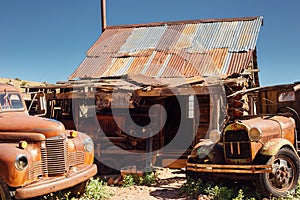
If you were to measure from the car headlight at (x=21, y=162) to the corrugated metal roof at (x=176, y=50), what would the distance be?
7502mm

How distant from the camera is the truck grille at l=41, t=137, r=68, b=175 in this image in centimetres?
596

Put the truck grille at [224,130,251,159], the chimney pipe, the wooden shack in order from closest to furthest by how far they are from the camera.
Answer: the truck grille at [224,130,251,159], the wooden shack, the chimney pipe

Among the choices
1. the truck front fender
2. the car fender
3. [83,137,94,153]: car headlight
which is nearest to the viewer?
the car fender

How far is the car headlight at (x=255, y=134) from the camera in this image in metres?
6.65

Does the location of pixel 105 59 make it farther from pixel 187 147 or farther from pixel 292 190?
pixel 292 190

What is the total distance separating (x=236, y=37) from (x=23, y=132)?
10.1 meters

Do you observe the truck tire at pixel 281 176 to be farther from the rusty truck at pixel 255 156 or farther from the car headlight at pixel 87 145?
the car headlight at pixel 87 145

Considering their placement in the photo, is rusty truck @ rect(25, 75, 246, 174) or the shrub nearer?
the shrub

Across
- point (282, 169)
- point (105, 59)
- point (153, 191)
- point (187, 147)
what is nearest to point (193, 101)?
point (187, 147)

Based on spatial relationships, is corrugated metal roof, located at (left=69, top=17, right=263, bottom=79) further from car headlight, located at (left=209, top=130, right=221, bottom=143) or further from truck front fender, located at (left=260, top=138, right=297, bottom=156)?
truck front fender, located at (left=260, top=138, right=297, bottom=156)

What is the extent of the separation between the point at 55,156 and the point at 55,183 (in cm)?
50

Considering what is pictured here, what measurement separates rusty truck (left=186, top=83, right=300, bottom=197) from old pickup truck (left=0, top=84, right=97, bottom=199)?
2342 mm

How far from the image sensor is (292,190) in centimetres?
686

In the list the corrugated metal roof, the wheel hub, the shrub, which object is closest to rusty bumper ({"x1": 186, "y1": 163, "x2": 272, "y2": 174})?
the wheel hub
